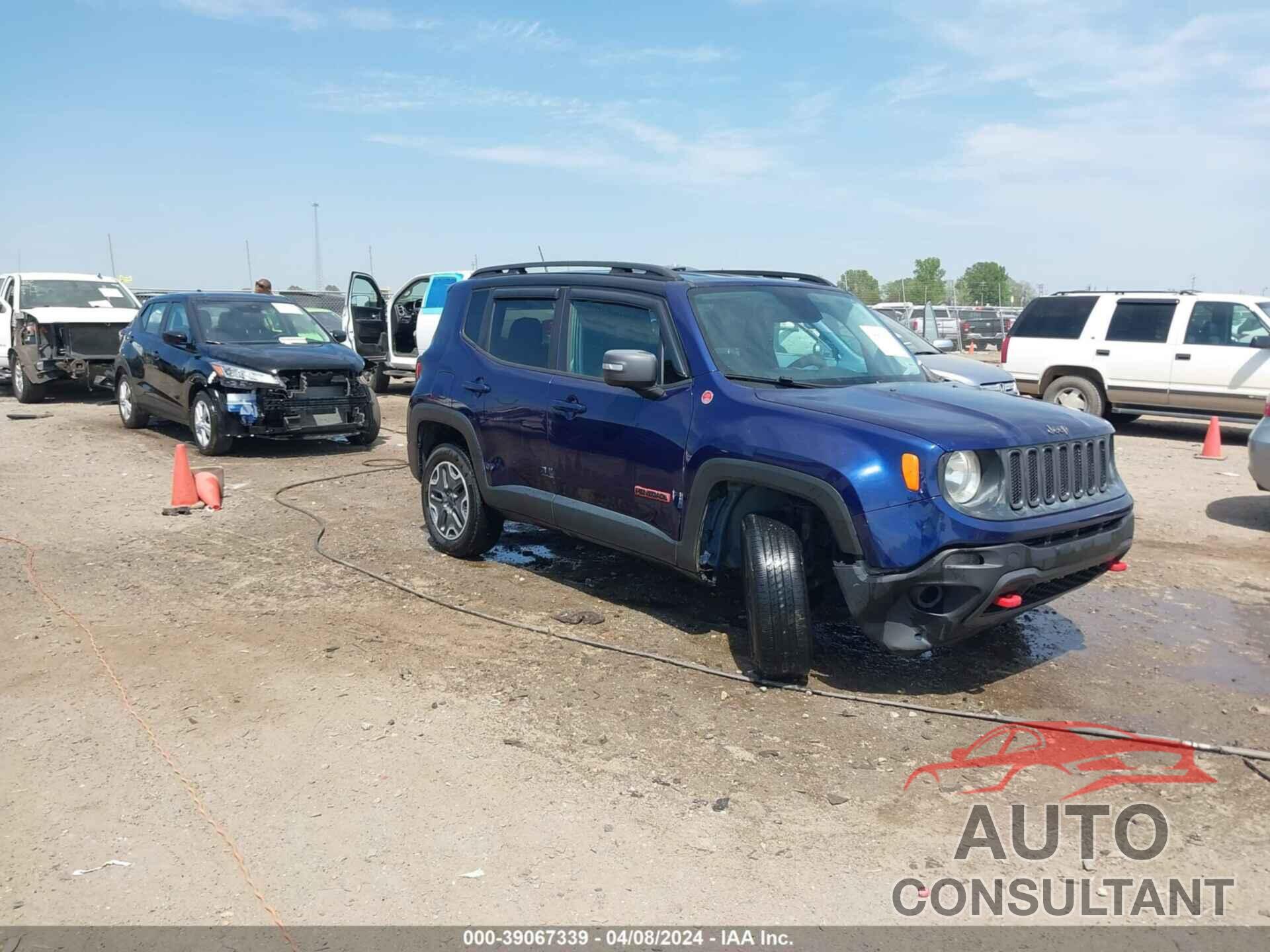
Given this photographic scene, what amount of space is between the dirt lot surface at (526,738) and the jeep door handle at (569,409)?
1136mm

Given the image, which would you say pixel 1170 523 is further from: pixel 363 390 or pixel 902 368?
pixel 363 390

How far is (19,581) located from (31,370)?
10.5 m

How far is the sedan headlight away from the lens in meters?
10.5

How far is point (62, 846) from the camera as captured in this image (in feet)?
11.0

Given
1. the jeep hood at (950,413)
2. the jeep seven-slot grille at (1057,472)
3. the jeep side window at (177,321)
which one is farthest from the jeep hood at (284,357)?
the jeep seven-slot grille at (1057,472)

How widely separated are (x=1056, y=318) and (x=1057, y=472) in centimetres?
1086

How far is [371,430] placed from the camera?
37.6 feet

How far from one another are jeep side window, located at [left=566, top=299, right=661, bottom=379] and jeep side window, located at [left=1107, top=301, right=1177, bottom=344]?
10451 millimetres

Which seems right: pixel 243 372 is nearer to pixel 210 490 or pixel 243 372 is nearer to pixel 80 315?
pixel 210 490

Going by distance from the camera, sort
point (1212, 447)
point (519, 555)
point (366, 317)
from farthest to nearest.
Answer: point (366, 317)
point (1212, 447)
point (519, 555)

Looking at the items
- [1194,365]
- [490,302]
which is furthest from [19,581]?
[1194,365]

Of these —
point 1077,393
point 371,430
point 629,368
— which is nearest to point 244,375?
point 371,430

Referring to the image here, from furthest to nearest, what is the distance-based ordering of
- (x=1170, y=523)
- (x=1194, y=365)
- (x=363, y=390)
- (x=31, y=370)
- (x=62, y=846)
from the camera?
(x=31, y=370), (x=1194, y=365), (x=363, y=390), (x=1170, y=523), (x=62, y=846)

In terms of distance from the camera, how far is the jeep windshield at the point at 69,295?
51.1 ft
